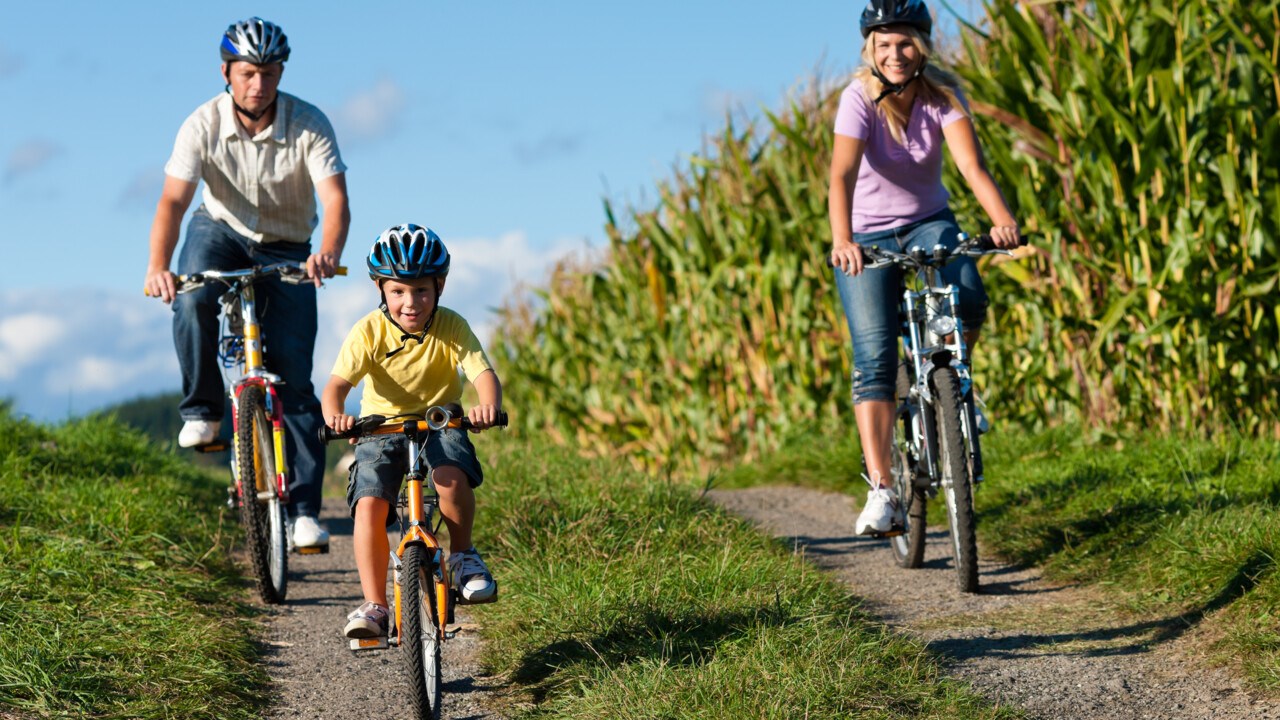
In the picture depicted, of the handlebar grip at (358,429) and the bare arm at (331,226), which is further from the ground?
the bare arm at (331,226)

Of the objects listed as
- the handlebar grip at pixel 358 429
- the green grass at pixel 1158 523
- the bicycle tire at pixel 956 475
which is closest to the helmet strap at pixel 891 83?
the bicycle tire at pixel 956 475

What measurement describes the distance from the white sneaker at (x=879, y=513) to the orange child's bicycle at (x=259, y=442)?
2267mm

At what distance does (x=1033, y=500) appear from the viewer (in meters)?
6.66

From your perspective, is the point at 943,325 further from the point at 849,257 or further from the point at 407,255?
the point at 407,255

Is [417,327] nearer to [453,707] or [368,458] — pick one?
[368,458]

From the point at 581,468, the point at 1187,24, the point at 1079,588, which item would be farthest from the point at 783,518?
the point at 1187,24

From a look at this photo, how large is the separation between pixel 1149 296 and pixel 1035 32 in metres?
1.66

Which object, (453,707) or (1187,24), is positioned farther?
(1187,24)

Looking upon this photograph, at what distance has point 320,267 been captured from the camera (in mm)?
5441

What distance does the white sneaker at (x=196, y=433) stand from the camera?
599cm

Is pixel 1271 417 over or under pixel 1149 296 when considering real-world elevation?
under

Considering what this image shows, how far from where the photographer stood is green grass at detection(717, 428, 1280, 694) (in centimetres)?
478

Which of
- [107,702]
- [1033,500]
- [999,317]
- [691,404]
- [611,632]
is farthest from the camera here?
[691,404]

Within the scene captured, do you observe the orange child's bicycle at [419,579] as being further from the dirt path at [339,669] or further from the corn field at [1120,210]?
the corn field at [1120,210]
